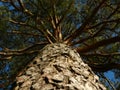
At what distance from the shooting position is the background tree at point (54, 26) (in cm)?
533

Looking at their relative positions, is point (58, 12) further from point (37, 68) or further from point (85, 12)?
point (37, 68)

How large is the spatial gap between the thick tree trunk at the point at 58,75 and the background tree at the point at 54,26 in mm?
1639

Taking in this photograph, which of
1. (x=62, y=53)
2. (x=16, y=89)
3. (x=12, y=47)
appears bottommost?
(x=16, y=89)

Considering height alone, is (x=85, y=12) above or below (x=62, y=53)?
above

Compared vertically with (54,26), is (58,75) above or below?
below

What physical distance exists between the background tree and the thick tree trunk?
1.64 meters

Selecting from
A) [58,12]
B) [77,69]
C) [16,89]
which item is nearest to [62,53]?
[77,69]

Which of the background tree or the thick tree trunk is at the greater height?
the background tree

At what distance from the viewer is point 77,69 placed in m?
3.04

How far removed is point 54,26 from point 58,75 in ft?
10.6

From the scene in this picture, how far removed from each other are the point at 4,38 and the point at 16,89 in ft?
12.2

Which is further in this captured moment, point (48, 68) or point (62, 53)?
point (62, 53)

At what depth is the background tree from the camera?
5.33 metres

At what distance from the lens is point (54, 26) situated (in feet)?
19.0
